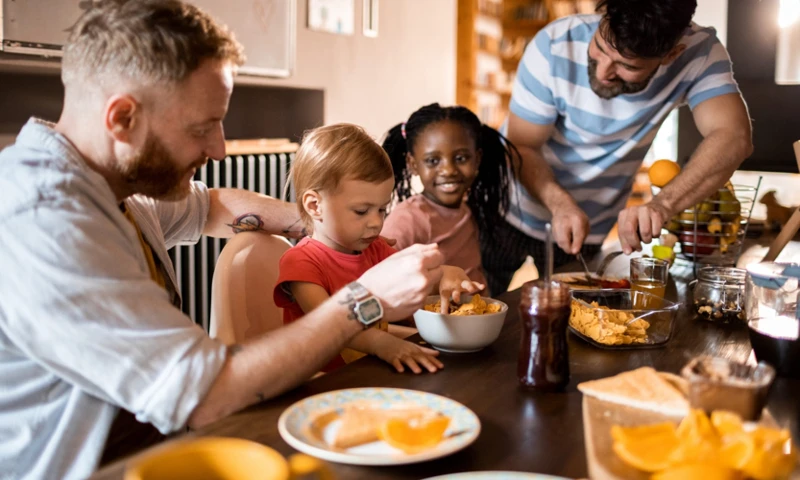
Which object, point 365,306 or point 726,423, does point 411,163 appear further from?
point 726,423

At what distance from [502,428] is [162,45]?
678mm

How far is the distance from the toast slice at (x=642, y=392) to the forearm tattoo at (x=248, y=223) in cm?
88

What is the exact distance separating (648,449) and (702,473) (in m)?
0.07

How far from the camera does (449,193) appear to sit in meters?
2.20

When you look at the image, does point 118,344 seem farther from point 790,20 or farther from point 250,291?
point 790,20

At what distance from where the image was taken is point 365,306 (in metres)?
1.13

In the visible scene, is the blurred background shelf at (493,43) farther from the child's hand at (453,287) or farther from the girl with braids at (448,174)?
the child's hand at (453,287)

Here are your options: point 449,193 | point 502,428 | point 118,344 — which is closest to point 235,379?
point 118,344

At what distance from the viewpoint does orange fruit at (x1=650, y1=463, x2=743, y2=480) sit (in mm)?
694

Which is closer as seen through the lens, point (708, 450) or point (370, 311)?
point (708, 450)

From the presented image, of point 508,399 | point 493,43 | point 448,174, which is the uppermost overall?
point 493,43

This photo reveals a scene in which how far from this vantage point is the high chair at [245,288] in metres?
1.47

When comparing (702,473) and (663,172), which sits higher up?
(663,172)

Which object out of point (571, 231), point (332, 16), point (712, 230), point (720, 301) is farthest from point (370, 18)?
point (720, 301)
